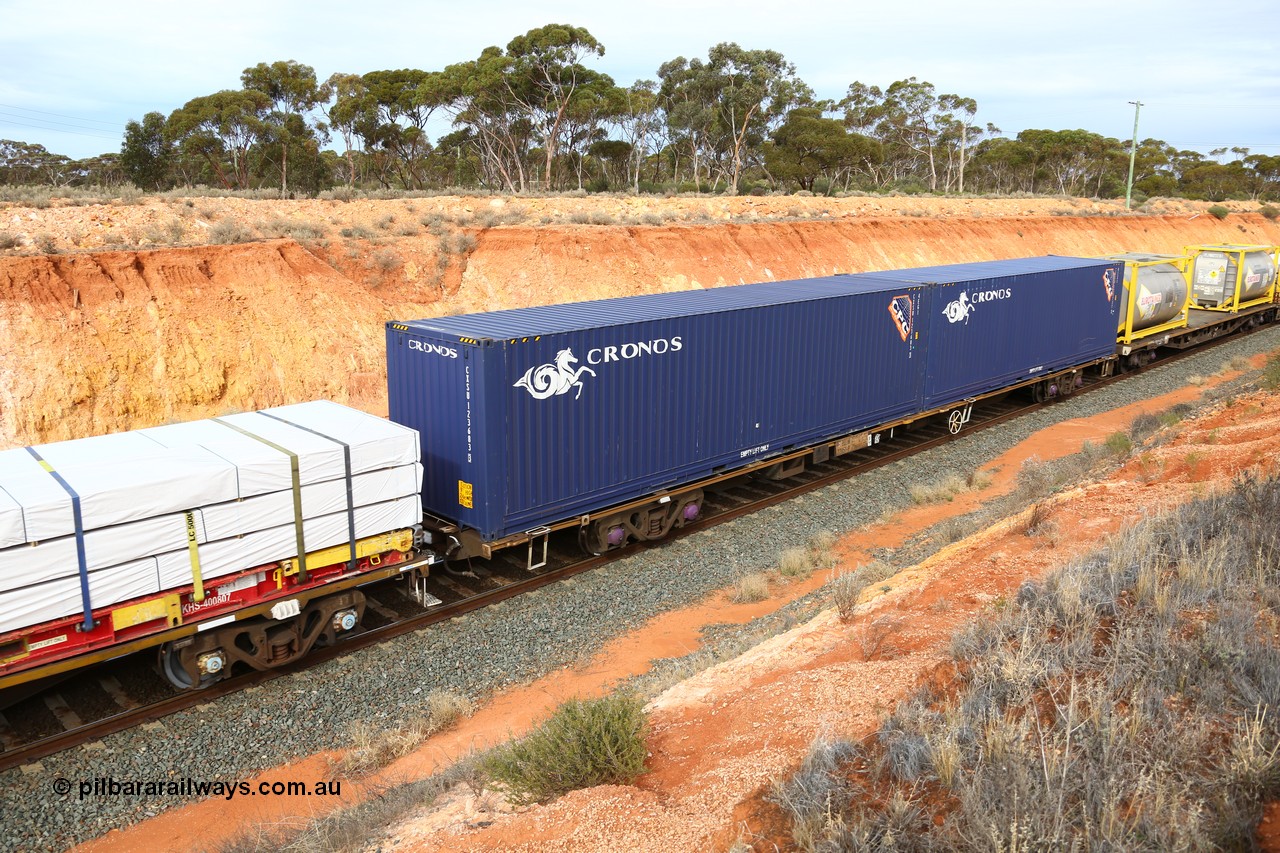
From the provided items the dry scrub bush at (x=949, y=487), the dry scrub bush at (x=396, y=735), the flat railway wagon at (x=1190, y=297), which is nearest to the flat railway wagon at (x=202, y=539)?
the dry scrub bush at (x=396, y=735)

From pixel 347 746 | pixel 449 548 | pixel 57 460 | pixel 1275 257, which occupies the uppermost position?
pixel 1275 257

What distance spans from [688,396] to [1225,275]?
1135 inches

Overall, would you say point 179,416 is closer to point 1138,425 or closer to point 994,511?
point 994,511

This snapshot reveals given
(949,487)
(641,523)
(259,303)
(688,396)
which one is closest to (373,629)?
(641,523)

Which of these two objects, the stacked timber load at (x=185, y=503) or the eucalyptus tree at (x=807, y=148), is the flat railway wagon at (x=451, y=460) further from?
the eucalyptus tree at (x=807, y=148)

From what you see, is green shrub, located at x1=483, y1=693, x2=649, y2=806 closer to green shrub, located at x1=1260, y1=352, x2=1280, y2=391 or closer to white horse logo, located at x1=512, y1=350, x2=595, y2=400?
white horse logo, located at x1=512, y1=350, x2=595, y2=400

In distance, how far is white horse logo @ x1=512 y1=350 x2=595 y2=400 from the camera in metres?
12.0

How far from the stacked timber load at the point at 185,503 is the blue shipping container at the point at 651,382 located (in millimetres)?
1284

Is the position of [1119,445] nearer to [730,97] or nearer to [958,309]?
[958,309]

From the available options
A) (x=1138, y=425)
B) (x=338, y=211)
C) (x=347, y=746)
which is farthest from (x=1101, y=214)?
(x=347, y=746)

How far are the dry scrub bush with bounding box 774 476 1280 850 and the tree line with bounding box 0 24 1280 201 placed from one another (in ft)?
116

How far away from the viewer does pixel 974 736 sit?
221 inches

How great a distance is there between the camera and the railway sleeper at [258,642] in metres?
9.61

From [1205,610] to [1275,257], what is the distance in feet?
123
